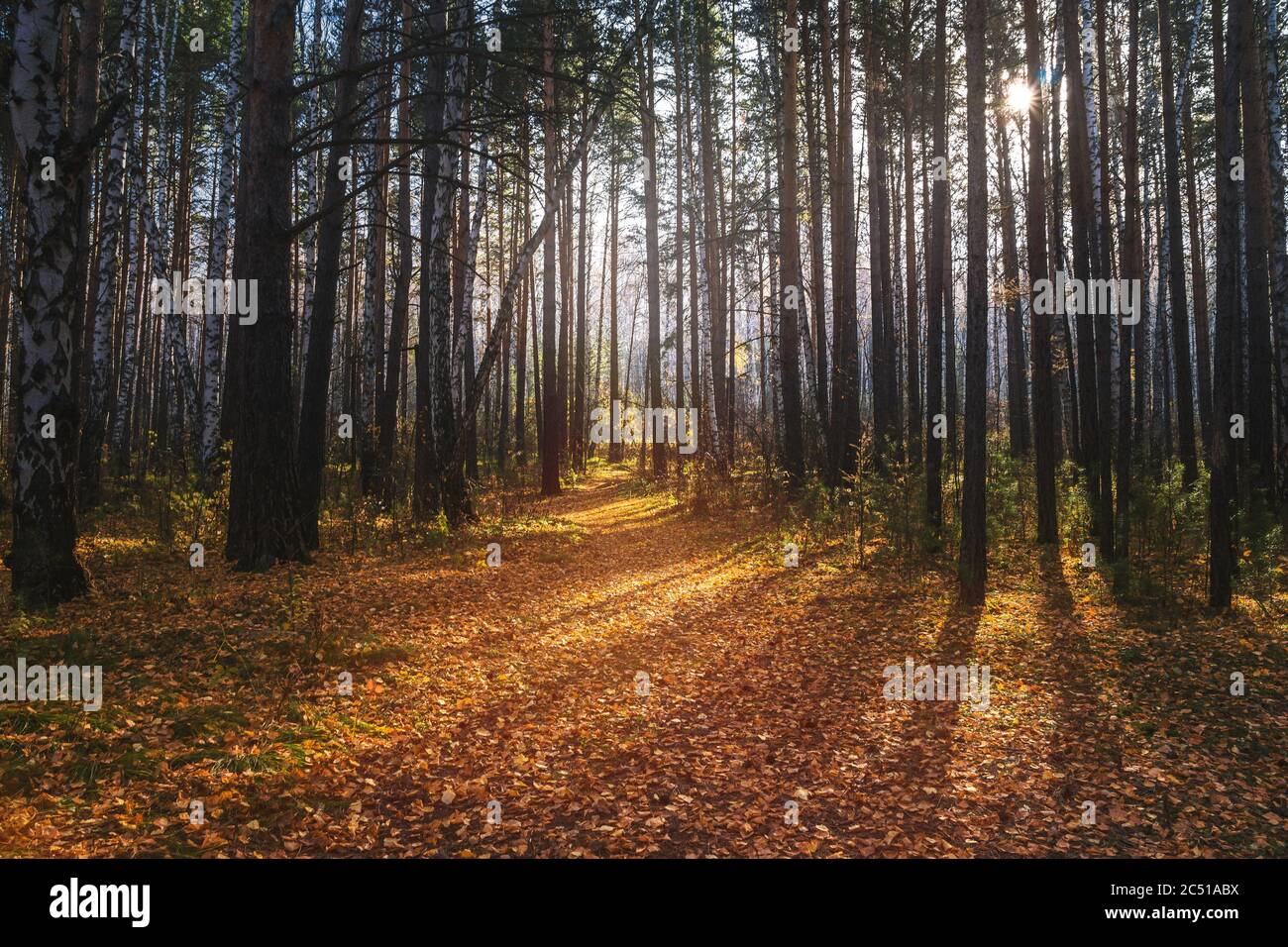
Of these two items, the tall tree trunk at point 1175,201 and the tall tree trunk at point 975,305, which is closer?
the tall tree trunk at point 975,305

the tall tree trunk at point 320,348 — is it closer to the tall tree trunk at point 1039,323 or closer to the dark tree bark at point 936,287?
the dark tree bark at point 936,287

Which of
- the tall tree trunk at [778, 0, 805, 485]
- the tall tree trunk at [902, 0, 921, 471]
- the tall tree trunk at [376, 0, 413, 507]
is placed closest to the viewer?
the tall tree trunk at [376, 0, 413, 507]

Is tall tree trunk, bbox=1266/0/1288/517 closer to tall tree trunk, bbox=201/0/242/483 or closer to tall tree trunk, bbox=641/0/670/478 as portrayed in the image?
tall tree trunk, bbox=641/0/670/478

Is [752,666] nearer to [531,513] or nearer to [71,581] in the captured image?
[71,581]

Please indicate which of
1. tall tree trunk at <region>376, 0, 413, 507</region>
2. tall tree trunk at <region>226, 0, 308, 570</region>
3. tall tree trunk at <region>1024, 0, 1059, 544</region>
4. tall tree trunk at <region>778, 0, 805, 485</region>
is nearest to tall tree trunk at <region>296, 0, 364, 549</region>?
tall tree trunk at <region>226, 0, 308, 570</region>

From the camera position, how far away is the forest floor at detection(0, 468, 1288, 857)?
3639 millimetres

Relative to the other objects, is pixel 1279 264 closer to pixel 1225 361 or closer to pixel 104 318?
pixel 1225 361

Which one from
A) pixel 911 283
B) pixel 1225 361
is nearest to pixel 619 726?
pixel 1225 361

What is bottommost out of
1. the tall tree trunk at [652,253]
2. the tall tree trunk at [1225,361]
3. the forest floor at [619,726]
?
the forest floor at [619,726]

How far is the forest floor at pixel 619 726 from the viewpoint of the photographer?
143 inches

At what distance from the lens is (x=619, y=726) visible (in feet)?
16.9

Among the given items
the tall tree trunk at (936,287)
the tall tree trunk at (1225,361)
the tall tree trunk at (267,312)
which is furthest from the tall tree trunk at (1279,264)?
the tall tree trunk at (267,312)

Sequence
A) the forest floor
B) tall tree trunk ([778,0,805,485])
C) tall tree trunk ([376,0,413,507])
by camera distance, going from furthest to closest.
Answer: tall tree trunk ([778,0,805,485]) < tall tree trunk ([376,0,413,507]) < the forest floor
